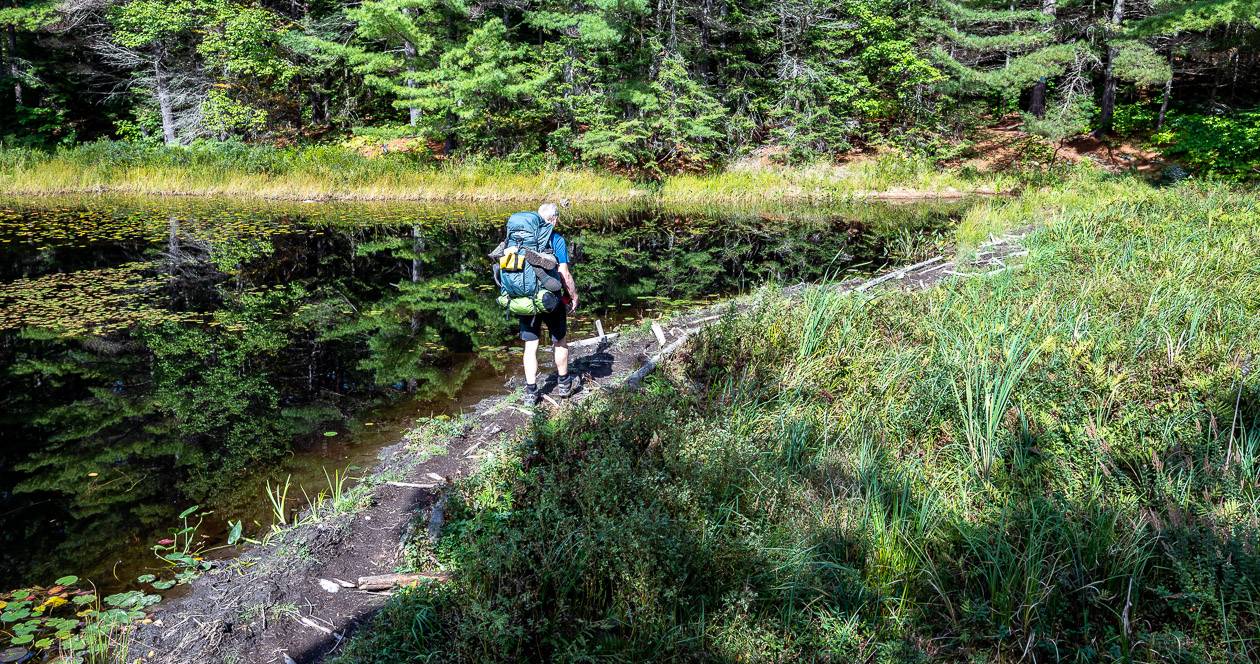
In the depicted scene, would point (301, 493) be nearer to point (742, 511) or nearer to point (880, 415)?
point (742, 511)

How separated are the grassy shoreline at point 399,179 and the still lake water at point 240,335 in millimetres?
2808

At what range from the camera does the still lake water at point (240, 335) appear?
497 cm

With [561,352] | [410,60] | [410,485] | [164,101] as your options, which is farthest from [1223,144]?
[164,101]

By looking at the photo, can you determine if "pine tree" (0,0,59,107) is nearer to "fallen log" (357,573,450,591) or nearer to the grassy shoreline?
the grassy shoreline

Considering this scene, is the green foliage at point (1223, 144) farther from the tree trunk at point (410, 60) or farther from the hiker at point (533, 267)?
the tree trunk at point (410, 60)

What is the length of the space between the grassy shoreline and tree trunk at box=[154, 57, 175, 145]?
12.4 feet

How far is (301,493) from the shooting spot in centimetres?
500

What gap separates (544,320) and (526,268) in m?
0.74

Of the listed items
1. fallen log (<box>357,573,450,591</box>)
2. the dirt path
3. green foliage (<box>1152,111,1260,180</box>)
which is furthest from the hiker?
green foliage (<box>1152,111,1260,180</box>)

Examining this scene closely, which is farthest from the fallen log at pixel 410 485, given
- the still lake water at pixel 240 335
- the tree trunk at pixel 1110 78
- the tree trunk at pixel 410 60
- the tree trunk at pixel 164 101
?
the tree trunk at pixel 1110 78

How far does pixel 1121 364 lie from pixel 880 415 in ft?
6.09

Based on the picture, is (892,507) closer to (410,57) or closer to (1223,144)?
(1223,144)

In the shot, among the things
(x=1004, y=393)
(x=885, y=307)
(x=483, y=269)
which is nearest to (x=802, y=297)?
(x=885, y=307)

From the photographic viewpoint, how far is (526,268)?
554 centimetres
